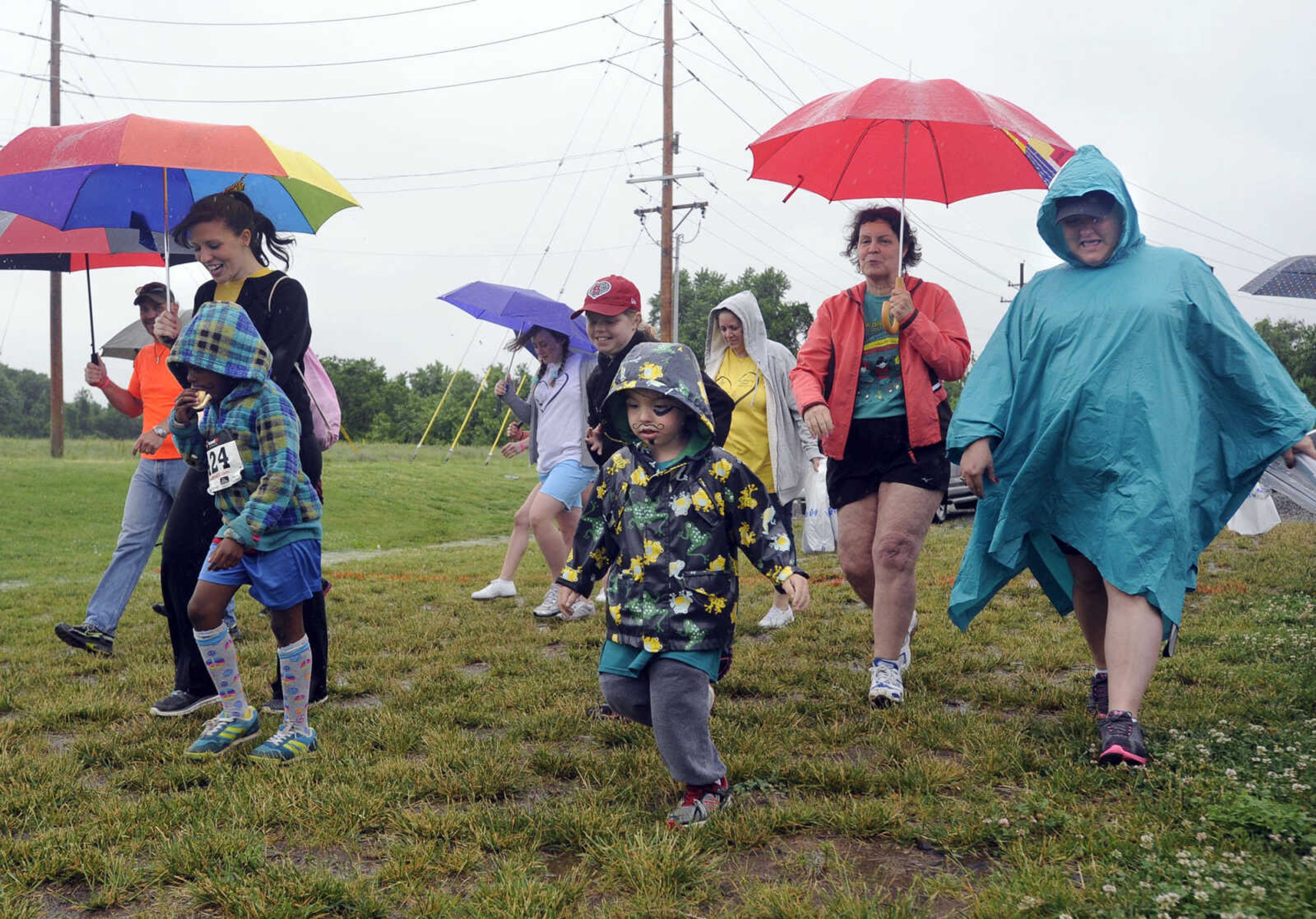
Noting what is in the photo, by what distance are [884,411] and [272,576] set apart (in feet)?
8.70

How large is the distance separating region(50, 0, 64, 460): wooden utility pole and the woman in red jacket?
25005 mm

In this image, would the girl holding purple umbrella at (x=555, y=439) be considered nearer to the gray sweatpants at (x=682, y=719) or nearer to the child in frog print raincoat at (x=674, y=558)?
the child in frog print raincoat at (x=674, y=558)

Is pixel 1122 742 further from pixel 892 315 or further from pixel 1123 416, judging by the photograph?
pixel 892 315

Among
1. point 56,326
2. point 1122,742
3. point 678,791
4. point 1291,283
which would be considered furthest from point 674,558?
point 56,326

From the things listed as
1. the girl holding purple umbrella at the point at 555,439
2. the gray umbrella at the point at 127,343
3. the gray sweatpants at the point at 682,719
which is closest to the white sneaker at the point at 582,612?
the girl holding purple umbrella at the point at 555,439

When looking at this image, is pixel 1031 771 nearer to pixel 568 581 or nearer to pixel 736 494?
pixel 736 494

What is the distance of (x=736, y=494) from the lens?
10.8 feet

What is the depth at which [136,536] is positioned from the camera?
5668 mm

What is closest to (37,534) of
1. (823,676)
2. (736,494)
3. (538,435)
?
(538,435)

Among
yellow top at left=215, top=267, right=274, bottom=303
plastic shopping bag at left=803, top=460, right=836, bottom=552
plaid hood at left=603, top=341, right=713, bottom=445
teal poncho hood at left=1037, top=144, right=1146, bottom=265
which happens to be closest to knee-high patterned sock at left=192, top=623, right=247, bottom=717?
yellow top at left=215, top=267, right=274, bottom=303

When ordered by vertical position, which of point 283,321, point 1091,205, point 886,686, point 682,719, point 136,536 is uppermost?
point 1091,205

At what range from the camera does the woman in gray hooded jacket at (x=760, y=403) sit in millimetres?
6207

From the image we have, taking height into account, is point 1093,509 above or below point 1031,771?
above

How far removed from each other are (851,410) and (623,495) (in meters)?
1.66
